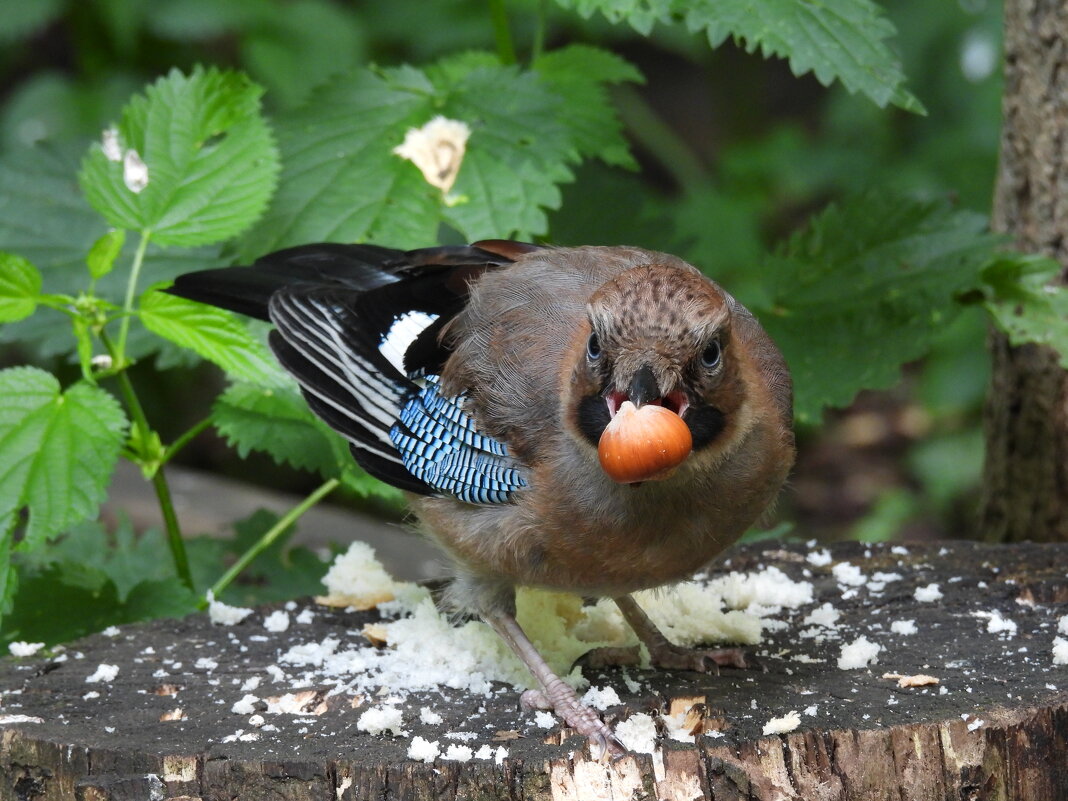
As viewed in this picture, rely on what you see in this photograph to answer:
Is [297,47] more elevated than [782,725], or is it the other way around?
[297,47]

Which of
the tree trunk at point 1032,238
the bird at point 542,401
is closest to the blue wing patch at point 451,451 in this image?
the bird at point 542,401

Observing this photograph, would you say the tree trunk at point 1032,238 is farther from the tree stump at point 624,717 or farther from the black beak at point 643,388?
the black beak at point 643,388

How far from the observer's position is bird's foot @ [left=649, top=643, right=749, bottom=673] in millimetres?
2934

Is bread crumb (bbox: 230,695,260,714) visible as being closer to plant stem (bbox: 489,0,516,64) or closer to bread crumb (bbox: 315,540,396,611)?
bread crumb (bbox: 315,540,396,611)

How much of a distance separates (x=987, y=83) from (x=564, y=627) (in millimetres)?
4324

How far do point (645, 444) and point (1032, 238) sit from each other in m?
2.13

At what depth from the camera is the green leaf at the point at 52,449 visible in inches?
116

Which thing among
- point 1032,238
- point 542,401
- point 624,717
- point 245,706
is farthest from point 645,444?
point 1032,238

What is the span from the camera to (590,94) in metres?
4.05

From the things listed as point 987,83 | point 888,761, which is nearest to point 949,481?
point 987,83

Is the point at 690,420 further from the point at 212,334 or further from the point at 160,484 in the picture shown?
the point at 160,484

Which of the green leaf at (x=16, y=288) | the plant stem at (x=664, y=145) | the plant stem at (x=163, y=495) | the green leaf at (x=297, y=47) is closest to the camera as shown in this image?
the green leaf at (x=16, y=288)

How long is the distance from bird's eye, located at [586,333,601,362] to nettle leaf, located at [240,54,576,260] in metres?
0.99

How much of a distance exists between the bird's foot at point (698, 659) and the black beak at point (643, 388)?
0.81 meters
